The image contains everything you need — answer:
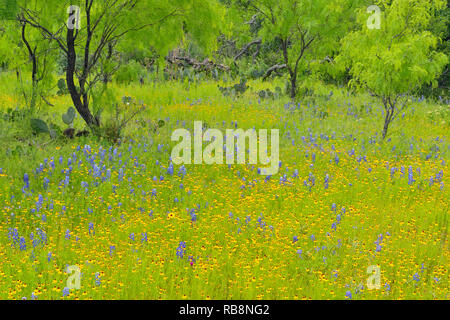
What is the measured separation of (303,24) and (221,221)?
1061cm

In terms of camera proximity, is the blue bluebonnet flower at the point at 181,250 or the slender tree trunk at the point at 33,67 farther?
the slender tree trunk at the point at 33,67

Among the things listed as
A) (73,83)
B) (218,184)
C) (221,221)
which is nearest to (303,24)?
(73,83)

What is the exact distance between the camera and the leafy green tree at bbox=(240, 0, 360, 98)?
48.0 feet

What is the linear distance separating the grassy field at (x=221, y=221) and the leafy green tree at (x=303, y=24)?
19.2 ft

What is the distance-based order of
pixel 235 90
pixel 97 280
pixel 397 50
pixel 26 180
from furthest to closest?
pixel 235 90
pixel 397 50
pixel 26 180
pixel 97 280

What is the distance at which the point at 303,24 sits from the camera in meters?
14.8

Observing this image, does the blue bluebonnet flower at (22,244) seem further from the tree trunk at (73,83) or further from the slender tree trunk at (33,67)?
the slender tree trunk at (33,67)

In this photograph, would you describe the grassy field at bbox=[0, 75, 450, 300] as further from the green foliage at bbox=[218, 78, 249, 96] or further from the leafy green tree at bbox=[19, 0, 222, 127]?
the green foliage at bbox=[218, 78, 249, 96]

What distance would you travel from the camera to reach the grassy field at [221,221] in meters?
4.54

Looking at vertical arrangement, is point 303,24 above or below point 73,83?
above

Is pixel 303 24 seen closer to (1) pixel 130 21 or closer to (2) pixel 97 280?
(1) pixel 130 21

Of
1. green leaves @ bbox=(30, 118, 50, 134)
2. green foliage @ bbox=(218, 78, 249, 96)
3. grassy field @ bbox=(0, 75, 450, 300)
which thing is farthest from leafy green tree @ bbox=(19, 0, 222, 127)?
green foliage @ bbox=(218, 78, 249, 96)

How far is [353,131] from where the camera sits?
11.5 meters

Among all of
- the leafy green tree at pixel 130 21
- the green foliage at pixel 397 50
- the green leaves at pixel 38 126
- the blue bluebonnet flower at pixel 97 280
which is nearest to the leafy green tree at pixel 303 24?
the green foliage at pixel 397 50
